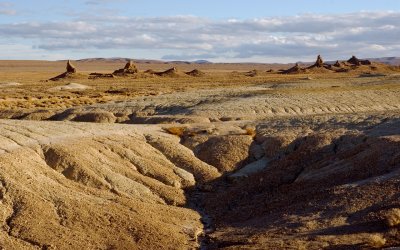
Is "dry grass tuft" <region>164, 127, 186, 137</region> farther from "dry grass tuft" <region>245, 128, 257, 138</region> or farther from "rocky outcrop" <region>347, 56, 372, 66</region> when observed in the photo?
"rocky outcrop" <region>347, 56, 372, 66</region>

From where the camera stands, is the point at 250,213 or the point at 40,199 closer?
the point at 40,199

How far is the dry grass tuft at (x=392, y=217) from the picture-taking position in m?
16.6

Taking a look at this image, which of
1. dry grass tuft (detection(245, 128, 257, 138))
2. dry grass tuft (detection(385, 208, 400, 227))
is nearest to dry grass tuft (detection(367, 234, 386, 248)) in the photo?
dry grass tuft (detection(385, 208, 400, 227))

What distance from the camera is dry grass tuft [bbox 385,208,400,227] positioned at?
54.5ft

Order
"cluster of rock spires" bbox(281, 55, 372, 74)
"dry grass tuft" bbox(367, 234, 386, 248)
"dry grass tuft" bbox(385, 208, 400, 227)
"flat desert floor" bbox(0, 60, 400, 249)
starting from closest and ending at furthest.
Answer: "dry grass tuft" bbox(367, 234, 386, 248)
"dry grass tuft" bbox(385, 208, 400, 227)
"flat desert floor" bbox(0, 60, 400, 249)
"cluster of rock spires" bbox(281, 55, 372, 74)

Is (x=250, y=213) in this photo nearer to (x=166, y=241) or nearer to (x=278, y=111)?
(x=166, y=241)

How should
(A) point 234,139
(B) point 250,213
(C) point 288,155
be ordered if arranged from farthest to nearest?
(A) point 234,139 < (C) point 288,155 < (B) point 250,213

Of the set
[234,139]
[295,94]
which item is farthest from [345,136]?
[295,94]

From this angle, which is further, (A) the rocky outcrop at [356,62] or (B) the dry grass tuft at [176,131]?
(A) the rocky outcrop at [356,62]

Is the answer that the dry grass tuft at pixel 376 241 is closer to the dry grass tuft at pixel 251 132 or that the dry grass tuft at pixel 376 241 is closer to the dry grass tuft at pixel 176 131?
the dry grass tuft at pixel 251 132

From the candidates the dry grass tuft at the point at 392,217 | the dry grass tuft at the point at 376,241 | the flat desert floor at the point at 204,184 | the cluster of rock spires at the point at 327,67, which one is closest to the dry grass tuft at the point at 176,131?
the flat desert floor at the point at 204,184

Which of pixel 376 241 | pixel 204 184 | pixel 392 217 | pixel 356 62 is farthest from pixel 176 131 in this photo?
pixel 356 62

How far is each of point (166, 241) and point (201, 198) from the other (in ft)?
18.1

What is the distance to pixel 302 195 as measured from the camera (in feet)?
68.3
